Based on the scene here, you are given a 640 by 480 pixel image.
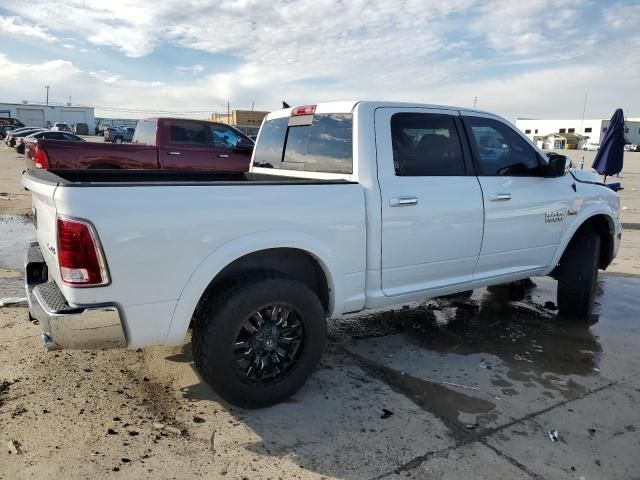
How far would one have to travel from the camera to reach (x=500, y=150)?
4254 mm

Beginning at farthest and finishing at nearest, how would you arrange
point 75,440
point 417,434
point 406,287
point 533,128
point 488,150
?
point 533,128, point 488,150, point 406,287, point 417,434, point 75,440

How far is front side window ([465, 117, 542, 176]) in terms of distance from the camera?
4.12m

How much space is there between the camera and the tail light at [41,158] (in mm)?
8844

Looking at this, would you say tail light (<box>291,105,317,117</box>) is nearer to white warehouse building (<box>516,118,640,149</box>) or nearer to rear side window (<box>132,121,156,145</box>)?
rear side window (<box>132,121,156,145</box>)

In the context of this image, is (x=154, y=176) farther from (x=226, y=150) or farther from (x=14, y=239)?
(x=226, y=150)

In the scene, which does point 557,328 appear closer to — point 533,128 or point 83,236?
point 83,236

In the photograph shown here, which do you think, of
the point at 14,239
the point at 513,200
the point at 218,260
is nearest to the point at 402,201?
the point at 513,200

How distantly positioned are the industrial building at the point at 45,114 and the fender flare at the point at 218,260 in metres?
77.8

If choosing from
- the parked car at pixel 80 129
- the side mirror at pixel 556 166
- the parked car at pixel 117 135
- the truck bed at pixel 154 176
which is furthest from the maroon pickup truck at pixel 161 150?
the parked car at pixel 80 129

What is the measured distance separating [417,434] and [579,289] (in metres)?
2.80

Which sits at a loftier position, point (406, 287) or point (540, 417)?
point (406, 287)

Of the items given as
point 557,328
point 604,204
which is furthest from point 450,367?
point 604,204

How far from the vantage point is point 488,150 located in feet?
13.7

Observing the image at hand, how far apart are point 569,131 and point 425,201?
342 ft
